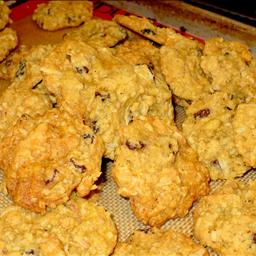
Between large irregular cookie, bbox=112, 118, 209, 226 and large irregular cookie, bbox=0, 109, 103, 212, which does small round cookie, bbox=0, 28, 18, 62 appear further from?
large irregular cookie, bbox=112, 118, 209, 226

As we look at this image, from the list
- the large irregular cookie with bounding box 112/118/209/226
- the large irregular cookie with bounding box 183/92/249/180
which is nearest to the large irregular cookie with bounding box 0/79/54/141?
the large irregular cookie with bounding box 112/118/209/226

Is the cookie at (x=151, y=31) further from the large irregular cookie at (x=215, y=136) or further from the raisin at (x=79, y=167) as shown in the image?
the raisin at (x=79, y=167)

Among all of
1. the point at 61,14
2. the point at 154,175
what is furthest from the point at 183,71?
the point at 61,14

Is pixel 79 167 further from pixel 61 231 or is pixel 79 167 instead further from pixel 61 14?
pixel 61 14

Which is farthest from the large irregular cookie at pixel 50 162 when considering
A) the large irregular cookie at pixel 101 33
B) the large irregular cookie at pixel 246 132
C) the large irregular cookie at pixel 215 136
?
the large irregular cookie at pixel 101 33

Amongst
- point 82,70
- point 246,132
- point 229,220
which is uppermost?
point 82,70

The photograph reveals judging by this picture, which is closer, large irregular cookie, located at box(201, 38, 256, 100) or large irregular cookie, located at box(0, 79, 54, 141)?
large irregular cookie, located at box(0, 79, 54, 141)
